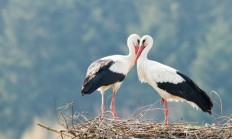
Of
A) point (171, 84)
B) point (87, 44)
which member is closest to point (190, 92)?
point (171, 84)

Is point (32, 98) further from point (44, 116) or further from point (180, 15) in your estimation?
→ point (180, 15)

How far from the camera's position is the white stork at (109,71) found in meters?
12.6

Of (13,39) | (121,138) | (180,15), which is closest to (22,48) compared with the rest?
(13,39)

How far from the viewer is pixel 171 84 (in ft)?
40.3

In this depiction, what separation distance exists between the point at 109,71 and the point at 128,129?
275 centimetres

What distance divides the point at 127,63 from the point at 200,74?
34736 mm

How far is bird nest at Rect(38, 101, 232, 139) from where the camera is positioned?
388 inches

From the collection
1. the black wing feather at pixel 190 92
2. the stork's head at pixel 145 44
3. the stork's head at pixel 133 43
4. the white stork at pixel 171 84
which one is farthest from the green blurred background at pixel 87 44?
the black wing feather at pixel 190 92

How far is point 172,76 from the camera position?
12.3m

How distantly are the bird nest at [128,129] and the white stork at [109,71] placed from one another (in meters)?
2.31

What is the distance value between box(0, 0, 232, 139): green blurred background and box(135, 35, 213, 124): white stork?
2909cm

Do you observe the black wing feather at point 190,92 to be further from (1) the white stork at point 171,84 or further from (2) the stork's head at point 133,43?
(2) the stork's head at point 133,43

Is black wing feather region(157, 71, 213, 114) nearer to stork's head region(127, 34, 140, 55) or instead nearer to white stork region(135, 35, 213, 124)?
white stork region(135, 35, 213, 124)

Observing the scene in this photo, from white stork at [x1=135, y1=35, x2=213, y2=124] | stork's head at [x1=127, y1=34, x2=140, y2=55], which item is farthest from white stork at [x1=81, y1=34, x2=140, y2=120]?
white stork at [x1=135, y1=35, x2=213, y2=124]
